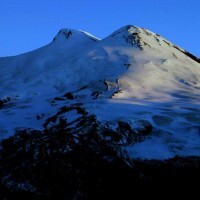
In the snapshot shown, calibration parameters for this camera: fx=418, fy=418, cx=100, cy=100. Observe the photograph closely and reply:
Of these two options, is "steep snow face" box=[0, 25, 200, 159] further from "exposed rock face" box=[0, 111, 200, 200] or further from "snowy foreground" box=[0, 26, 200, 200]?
"exposed rock face" box=[0, 111, 200, 200]

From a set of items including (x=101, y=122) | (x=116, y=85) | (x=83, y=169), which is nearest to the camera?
→ (x=83, y=169)

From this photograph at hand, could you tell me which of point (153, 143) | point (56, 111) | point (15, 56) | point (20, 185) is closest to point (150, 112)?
point (153, 143)

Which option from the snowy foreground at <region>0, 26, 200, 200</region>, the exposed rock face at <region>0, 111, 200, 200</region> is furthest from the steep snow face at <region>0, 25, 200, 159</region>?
the exposed rock face at <region>0, 111, 200, 200</region>

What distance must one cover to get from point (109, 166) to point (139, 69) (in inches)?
504

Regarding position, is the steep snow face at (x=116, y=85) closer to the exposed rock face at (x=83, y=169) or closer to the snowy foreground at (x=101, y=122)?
the snowy foreground at (x=101, y=122)

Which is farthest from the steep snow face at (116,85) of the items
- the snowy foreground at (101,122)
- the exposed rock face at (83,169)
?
the exposed rock face at (83,169)

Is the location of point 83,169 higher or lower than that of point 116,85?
lower

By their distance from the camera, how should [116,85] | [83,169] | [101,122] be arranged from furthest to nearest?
[116,85], [101,122], [83,169]

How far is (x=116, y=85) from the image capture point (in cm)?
2266

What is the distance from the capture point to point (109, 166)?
1323cm

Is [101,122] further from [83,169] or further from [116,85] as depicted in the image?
[116,85]

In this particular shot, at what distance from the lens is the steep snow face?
1641 centimetres

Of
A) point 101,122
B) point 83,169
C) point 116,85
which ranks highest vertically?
point 116,85

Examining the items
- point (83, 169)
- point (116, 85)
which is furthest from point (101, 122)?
point (116, 85)
